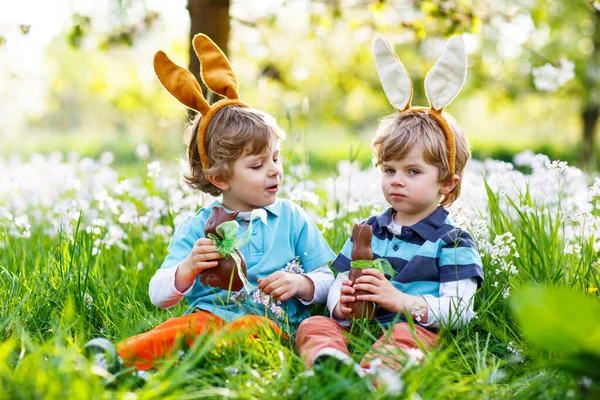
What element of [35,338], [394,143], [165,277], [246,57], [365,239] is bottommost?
[35,338]

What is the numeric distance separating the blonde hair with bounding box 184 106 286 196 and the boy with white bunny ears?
1.65 feet

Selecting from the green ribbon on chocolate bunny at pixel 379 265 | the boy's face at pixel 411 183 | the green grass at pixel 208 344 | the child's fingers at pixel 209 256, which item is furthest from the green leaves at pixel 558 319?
the child's fingers at pixel 209 256

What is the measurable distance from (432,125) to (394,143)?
19 centimetres

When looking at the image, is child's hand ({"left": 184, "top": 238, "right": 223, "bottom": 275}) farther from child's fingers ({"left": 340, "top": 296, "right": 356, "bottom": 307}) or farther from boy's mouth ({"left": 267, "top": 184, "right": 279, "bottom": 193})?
child's fingers ({"left": 340, "top": 296, "right": 356, "bottom": 307})

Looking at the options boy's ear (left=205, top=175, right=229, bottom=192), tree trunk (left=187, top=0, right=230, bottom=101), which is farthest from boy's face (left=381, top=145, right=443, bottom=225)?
tree trunk (left=187, top=0, right=230, bottom=101)

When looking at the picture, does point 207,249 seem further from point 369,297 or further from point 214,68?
point 214,68

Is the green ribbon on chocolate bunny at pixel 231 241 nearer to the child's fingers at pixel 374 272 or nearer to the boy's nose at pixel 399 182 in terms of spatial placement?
the child's fingers at pixel 374 272

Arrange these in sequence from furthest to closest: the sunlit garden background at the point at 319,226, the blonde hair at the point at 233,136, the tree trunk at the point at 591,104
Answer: the tree trunk at the point at 591,104
the blonde hair at the point at 233,136
the sunlit garden background at the point at 319,226

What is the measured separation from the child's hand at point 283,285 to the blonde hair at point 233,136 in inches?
19.3

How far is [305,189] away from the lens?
4145 mm

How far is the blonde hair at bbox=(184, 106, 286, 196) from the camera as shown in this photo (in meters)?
2.84

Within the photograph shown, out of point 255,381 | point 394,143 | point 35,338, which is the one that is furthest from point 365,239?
point 35,338

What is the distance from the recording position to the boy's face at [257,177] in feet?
9.36

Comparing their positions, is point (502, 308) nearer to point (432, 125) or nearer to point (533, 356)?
point (533, 356)
